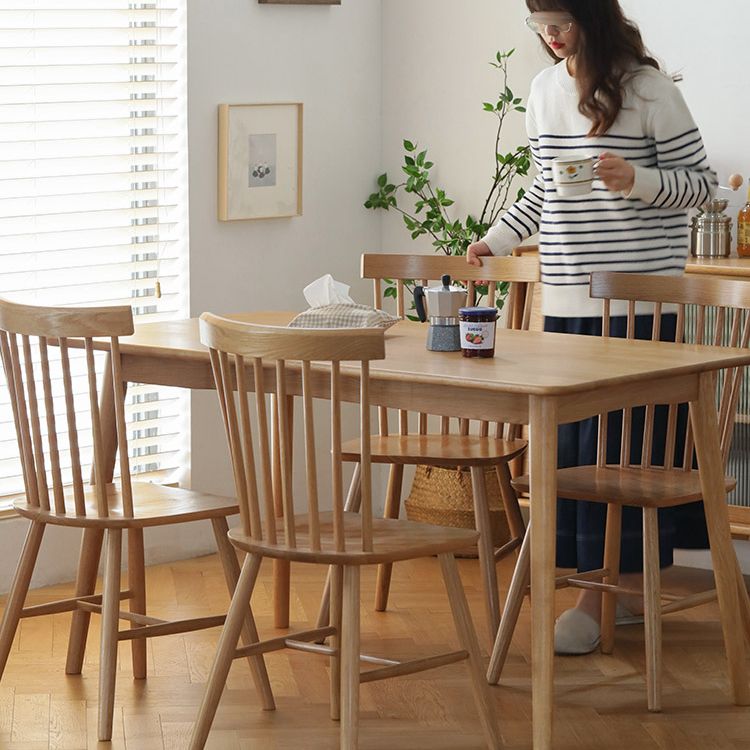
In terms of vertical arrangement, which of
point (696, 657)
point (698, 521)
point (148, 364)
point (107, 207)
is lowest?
point (696, 657)

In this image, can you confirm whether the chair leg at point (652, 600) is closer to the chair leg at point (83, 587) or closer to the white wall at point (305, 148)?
the chair leg at point (83, 587)

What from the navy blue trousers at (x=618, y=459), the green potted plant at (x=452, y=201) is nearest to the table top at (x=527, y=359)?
the navy blue trousers at (x=618, y=459)

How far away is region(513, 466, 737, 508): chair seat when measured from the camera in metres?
3.11

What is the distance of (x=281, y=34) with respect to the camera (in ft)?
15.0

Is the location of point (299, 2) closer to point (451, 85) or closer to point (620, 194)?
point (451, 85)

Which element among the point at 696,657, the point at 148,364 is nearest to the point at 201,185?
the point at 148,364

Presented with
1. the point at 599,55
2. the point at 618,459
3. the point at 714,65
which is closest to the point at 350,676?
the point at 618,459

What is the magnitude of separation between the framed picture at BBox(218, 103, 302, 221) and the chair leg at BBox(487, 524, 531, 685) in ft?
5.53

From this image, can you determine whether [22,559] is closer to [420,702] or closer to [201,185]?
[420,702]

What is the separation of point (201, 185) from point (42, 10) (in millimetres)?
682

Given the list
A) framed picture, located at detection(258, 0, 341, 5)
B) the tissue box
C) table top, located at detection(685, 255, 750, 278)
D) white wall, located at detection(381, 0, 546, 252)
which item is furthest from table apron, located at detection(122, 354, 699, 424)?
white wall, located at detection(381, 0, 546, 252)

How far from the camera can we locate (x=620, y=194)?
11.4 feet

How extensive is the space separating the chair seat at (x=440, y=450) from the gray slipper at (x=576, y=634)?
421 mm

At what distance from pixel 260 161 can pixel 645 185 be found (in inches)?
60.2
